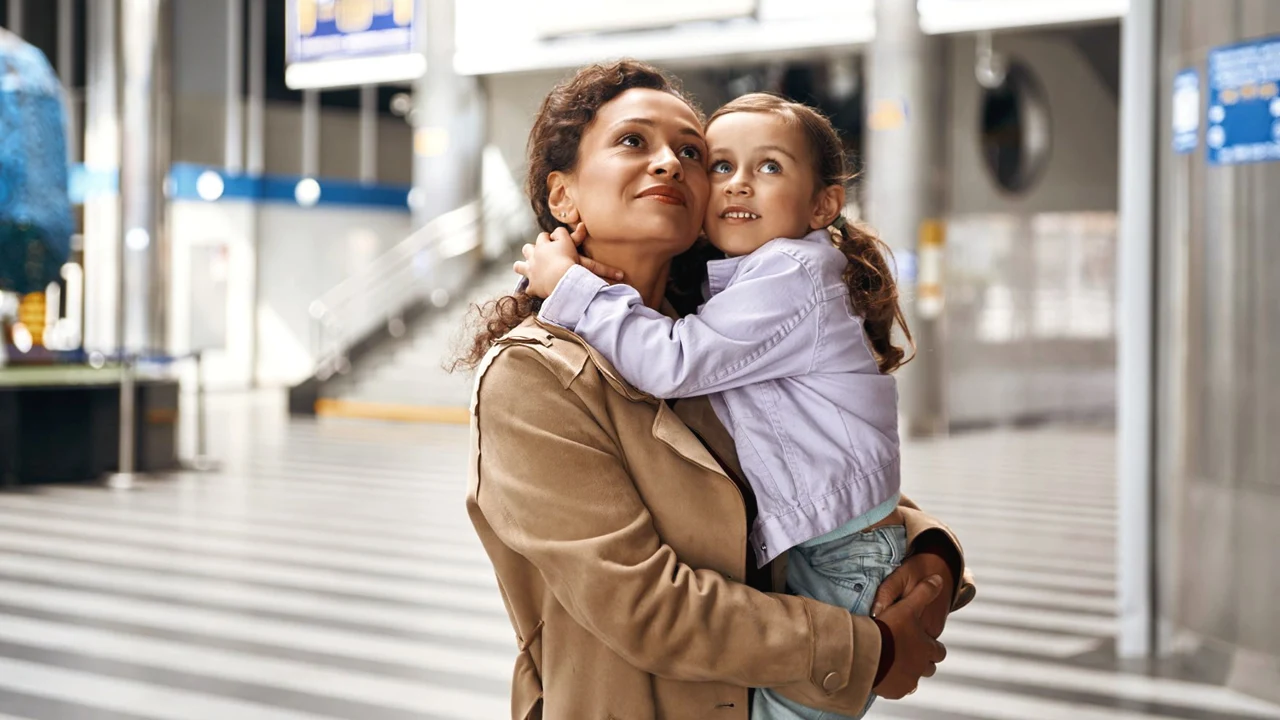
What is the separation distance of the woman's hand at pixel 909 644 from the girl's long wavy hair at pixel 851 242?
319mm

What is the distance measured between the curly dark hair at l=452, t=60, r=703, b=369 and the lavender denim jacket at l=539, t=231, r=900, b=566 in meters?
0.13

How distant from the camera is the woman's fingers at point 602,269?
176cm

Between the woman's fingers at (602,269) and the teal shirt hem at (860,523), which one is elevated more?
the woman's fingers at (602,269)

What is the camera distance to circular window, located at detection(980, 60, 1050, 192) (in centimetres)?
1802

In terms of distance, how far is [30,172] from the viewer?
9.77m

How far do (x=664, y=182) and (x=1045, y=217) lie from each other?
17.7 metres

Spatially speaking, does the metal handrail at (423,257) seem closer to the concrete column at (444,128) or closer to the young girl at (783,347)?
the concrete column at (444,128)

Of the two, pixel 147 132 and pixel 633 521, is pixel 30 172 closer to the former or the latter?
pixel 147 132

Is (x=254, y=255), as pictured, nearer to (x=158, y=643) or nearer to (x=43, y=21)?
(x=43, y=21)

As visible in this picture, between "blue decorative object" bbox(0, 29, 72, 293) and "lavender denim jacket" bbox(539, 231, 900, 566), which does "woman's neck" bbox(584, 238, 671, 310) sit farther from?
"blue decorative object" bbox(0, 29, 72, 293)

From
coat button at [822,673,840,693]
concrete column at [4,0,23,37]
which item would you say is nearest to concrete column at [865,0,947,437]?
coat button at [822,673,840,693]

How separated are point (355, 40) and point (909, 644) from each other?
18344 millimetres

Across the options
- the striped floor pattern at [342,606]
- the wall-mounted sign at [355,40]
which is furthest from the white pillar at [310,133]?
the striped floor pattern at [342,606]

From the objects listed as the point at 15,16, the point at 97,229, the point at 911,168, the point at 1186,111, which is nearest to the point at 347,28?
the point at 97,229
